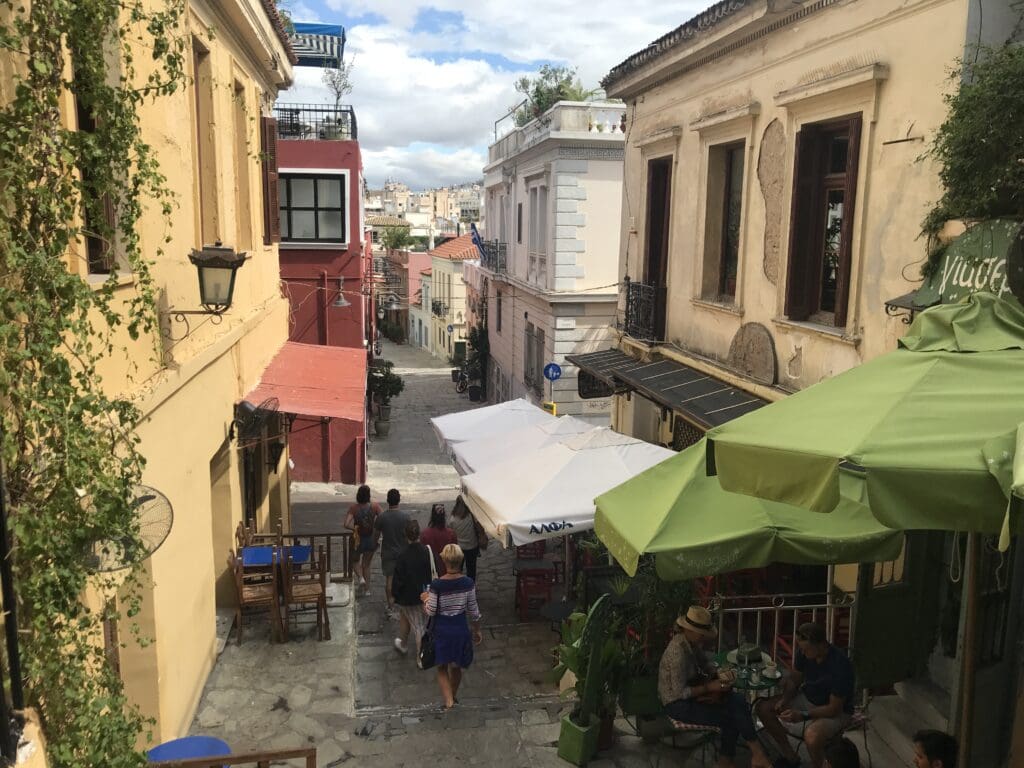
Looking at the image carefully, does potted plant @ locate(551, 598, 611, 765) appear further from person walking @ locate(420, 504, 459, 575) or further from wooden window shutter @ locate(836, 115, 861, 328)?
wooden window shutter @ locate(836, 115, 861, 328)

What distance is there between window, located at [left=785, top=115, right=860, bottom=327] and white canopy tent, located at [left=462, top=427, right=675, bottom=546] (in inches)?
87.1

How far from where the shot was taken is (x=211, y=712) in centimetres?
739

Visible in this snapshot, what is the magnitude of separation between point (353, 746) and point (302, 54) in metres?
20.7

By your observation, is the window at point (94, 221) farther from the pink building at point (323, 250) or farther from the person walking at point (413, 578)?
the pink building at point (323, 250)

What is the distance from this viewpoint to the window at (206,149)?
27.6 feet

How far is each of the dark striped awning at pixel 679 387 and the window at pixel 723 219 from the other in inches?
45.5

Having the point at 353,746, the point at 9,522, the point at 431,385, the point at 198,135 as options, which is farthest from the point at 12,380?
the point at 431,385

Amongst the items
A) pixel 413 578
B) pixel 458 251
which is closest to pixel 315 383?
pixel 413 578

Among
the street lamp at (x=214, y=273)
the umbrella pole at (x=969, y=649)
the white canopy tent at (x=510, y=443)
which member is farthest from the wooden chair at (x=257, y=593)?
the umbrella pole at (x=969, y=649)

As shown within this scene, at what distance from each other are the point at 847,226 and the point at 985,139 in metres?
2.12

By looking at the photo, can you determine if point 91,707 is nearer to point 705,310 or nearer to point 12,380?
point 12,380

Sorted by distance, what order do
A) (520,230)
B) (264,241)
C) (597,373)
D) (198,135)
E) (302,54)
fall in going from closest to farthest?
(198,135), (264,241), (597,373), (302,54), (520,230)

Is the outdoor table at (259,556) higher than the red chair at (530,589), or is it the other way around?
the outdoor table at (259,556)

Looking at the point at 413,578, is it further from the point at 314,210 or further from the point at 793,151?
the point at 314,210
